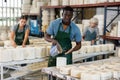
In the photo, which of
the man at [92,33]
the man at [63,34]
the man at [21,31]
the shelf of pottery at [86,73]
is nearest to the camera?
the shelf of pottery at [86,73]

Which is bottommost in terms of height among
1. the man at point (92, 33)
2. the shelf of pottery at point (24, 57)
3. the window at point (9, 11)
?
the shelf of pottery at point (24, 57)

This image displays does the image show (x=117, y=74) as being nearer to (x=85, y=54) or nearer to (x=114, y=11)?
(x=85, y=54)

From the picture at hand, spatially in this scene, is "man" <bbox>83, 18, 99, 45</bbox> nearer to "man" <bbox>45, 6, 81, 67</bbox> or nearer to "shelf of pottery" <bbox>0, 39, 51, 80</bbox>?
"shelf of pottery" <bbox>0, 39, 51, 80</bbox>

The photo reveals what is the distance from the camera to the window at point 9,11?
13320mm

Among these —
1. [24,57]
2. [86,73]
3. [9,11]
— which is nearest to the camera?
[86,73]

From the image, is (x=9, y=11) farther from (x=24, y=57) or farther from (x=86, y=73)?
(x=86, y=73)

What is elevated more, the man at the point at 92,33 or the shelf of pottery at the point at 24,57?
the man at the point at 92,33

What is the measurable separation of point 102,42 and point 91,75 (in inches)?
153

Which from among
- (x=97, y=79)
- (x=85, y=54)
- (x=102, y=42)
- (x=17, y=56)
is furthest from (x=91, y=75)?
(x=102, y=42)

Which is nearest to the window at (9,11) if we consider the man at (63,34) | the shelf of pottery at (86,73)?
the man at (63,34)

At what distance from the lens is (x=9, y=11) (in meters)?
13.6

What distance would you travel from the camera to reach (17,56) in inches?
180

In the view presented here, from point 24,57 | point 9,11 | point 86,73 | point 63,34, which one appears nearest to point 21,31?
point 24,57

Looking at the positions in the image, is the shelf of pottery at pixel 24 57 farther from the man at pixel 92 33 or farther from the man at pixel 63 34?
the man at pixel 92 33
